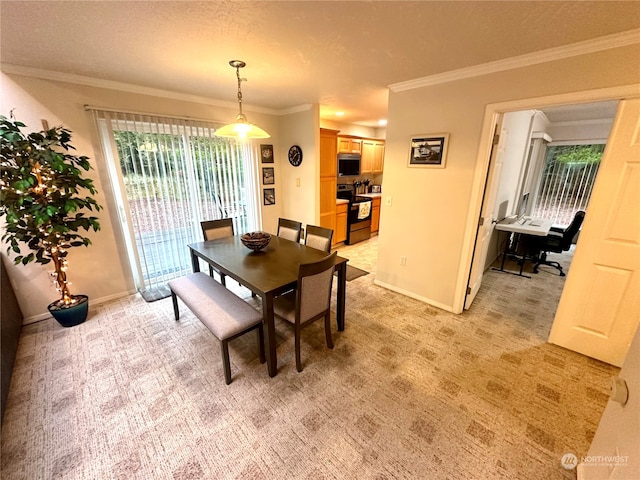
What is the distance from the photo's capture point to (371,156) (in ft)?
19.6

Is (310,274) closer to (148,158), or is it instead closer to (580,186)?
(148,158)

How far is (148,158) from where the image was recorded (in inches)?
118

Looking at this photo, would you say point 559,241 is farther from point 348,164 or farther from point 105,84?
point 105,84

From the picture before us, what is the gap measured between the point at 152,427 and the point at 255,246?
1465 millimetres

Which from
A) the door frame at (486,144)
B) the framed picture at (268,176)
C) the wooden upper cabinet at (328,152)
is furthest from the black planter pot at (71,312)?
the door frame at (486,144)

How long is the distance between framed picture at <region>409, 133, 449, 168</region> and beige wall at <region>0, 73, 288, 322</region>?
2.75m

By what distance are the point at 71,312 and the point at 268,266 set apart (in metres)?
2.09

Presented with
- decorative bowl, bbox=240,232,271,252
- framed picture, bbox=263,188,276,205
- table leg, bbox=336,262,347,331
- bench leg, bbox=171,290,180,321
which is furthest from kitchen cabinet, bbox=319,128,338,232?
bench leg, bbox=171,290,180,321

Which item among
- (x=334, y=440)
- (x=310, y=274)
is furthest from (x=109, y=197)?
(x=334, y=440)

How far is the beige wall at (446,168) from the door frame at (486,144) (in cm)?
1

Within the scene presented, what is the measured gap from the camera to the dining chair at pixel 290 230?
9.86 ft

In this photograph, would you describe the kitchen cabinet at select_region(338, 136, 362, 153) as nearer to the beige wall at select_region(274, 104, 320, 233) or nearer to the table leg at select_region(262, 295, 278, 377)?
the beige wall at select_region(274, 104, 320, 233)

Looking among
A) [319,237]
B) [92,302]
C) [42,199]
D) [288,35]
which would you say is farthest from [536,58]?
[92,302]

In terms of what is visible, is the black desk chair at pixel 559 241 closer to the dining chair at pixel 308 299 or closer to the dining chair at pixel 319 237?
the dining chair at pixel 319 237
